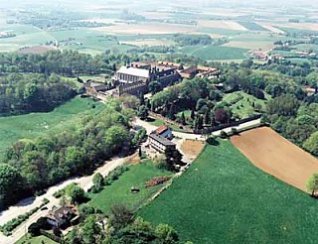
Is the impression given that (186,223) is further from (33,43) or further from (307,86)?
(33,43)

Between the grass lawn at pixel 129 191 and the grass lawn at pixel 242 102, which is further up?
the grass lawn at pixel 129 191

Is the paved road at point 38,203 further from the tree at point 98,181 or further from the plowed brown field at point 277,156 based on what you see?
the plowed brown field at point 277,156

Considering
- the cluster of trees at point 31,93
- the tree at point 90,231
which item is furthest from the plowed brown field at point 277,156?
the cluster of trees at point 31,93

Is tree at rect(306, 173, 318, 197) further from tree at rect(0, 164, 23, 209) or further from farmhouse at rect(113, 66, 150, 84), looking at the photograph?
farmhouse at rect(113, 66, 150, 84)

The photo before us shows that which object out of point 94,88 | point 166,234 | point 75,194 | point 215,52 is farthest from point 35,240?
point 215,52

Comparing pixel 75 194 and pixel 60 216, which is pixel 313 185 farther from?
pixel 60 216
